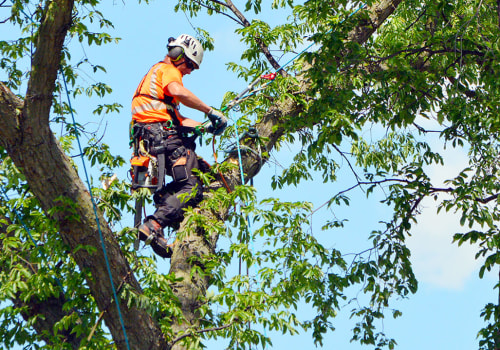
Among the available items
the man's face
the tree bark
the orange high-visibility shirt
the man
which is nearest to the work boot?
the man

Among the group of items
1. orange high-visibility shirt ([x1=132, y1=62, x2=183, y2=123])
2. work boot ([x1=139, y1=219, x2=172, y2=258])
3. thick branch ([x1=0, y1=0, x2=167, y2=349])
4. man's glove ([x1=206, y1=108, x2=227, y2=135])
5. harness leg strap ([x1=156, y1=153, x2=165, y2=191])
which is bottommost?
thick branch ([x1=0, y1=0, x2=167, y2=349])

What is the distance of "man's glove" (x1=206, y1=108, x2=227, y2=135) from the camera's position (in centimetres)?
629

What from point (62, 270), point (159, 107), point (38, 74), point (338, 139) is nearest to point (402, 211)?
point (338, 139)

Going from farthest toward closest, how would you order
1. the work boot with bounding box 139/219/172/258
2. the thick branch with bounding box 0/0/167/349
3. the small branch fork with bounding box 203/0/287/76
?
the small branch fork with bounding box 203/0/287/76
the work boot with bounding box 139/219/172/258
the thick branch with bounding box 0/0/167/349

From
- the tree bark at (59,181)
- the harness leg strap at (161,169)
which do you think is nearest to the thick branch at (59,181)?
the tree bark at (59,181)

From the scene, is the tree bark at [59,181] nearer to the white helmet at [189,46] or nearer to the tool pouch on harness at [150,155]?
the tool pouch on harness at [150,155]

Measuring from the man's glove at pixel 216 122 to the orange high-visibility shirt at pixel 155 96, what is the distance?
35cm

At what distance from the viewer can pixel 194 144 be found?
6395 mm

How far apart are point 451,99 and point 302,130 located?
59.1 inches

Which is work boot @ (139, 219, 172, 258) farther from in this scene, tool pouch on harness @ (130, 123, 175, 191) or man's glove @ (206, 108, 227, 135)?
man's glove @ (206, 108, 227, 135)

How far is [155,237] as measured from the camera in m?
5.85

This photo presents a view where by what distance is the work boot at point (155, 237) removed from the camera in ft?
19.0

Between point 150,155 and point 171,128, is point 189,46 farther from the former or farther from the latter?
point 150,155

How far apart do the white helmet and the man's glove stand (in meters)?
0.54
